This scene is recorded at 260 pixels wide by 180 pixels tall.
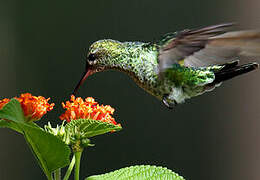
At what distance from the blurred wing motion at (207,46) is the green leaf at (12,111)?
0.48m

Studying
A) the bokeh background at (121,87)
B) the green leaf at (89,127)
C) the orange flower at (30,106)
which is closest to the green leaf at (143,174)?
the green leaf at (89,127)

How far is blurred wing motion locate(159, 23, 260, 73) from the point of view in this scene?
122 centimetres

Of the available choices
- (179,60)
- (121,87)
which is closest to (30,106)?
(179,60)

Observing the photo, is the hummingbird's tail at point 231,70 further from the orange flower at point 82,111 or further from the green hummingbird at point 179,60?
the orange flower at point 82,111

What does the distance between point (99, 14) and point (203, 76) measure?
2086 millimetres

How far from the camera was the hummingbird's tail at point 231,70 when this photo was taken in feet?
4.64

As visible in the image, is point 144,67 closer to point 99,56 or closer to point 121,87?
point 99,56

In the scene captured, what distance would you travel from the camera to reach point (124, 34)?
3367 millimetres

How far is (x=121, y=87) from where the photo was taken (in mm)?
3285

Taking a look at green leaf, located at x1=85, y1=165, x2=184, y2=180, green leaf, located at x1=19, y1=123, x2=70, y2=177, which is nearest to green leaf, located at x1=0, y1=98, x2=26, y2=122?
green leaf, located at x1=19, y1=123, x2=70, y2=177

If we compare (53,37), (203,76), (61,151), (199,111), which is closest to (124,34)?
(53,37)

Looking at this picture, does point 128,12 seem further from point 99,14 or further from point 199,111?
point 199,111

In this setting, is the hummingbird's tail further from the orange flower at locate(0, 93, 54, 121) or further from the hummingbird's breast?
the orange flower at locate(0, 93, 54, 121)

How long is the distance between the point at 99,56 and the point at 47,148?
447 millimetres
